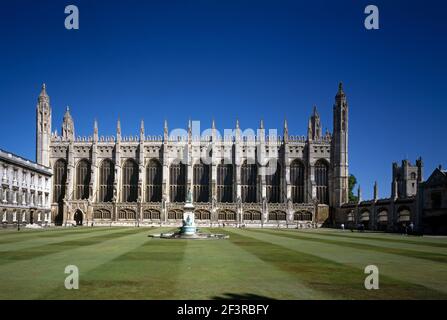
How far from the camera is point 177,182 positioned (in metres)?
85.4

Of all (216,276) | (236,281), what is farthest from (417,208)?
(236,281)

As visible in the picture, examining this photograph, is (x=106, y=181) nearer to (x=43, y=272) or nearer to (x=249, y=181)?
(x=249, y=181)

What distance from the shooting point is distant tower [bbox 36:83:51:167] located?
84.3 m

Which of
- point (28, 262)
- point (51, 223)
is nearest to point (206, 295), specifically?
point (28, 262)

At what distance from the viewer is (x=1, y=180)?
198 ft

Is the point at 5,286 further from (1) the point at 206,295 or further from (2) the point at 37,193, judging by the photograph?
(2) the point at 37,193

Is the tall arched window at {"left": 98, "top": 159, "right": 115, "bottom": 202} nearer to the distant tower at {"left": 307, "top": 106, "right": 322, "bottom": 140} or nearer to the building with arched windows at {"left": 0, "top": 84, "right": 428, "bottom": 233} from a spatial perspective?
the building with arched windows at {"left": 0, "top": 84, "right": 428, "bottom": 233}

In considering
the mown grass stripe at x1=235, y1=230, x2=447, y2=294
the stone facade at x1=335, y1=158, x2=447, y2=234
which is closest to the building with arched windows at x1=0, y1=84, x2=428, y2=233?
the stone facade at x1=335, y1=158, x2=447, y2=234

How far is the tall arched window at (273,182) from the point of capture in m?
84.6

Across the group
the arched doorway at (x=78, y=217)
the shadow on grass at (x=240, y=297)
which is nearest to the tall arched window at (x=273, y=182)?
the arched doorway at (x=78, y=217)

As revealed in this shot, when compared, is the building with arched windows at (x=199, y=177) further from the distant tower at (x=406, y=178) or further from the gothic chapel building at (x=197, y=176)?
the distant tower at (x=406, y=178)

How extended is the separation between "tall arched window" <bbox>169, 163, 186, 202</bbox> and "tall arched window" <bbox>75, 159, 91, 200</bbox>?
15.4 meters

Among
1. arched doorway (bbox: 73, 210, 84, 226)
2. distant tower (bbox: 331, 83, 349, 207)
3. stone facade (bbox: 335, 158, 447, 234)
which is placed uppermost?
distant tower (bbox: 331, 83, 349, 207)

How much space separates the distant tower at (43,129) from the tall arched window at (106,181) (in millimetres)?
9868
